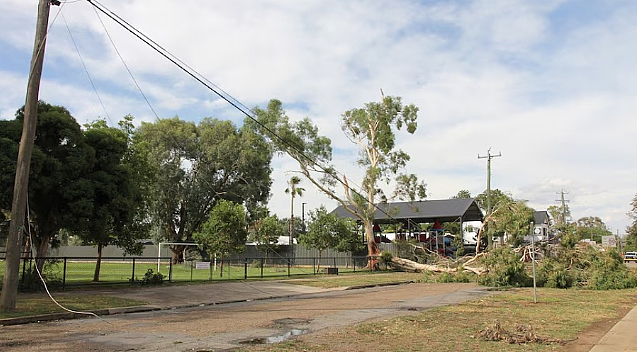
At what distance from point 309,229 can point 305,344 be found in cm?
Result: 3337

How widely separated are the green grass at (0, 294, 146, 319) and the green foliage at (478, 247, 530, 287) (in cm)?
1891

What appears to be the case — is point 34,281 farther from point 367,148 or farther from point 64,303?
point 367,148

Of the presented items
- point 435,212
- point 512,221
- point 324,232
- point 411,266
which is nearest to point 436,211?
point 435,212

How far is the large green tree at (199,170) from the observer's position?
51188 millimetres

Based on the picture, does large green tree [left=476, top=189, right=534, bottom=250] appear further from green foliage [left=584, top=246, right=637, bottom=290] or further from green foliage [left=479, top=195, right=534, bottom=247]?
green foliage [left=584, top=246, right=637, bottom=290]

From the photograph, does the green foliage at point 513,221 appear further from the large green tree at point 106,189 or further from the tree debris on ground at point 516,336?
the large green tree at point 106,189

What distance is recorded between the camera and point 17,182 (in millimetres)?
13727

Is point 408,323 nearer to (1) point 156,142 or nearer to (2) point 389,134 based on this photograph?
(2) point 389,134

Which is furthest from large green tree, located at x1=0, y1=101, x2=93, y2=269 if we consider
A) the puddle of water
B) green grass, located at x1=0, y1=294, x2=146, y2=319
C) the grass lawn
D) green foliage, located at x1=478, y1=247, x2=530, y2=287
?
green foliage, located at x1=478, y1=247, x2=530, y2=287

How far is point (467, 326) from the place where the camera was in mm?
12773

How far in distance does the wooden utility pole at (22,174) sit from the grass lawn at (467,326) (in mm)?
7804

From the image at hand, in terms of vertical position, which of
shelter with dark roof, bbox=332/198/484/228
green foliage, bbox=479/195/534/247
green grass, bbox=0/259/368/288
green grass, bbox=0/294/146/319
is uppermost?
shelter with dark roof, bbox=332/198/484/228

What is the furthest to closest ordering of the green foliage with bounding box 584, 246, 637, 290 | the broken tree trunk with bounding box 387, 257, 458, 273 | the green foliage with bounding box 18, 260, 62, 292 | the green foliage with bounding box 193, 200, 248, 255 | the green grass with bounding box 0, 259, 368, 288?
the broken tree trunk with bounding box 387, 257, 458, 273 < the green foliage with bounding box 193, 200, 248, 255 < the green foliage with bounding box 584, 246, 637, 290 < the green grass with bounding box 0, 259, 368, 288 < the green foliage with bounding box 18, 260, 62, 292

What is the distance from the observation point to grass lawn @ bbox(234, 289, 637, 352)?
9.87 meters
